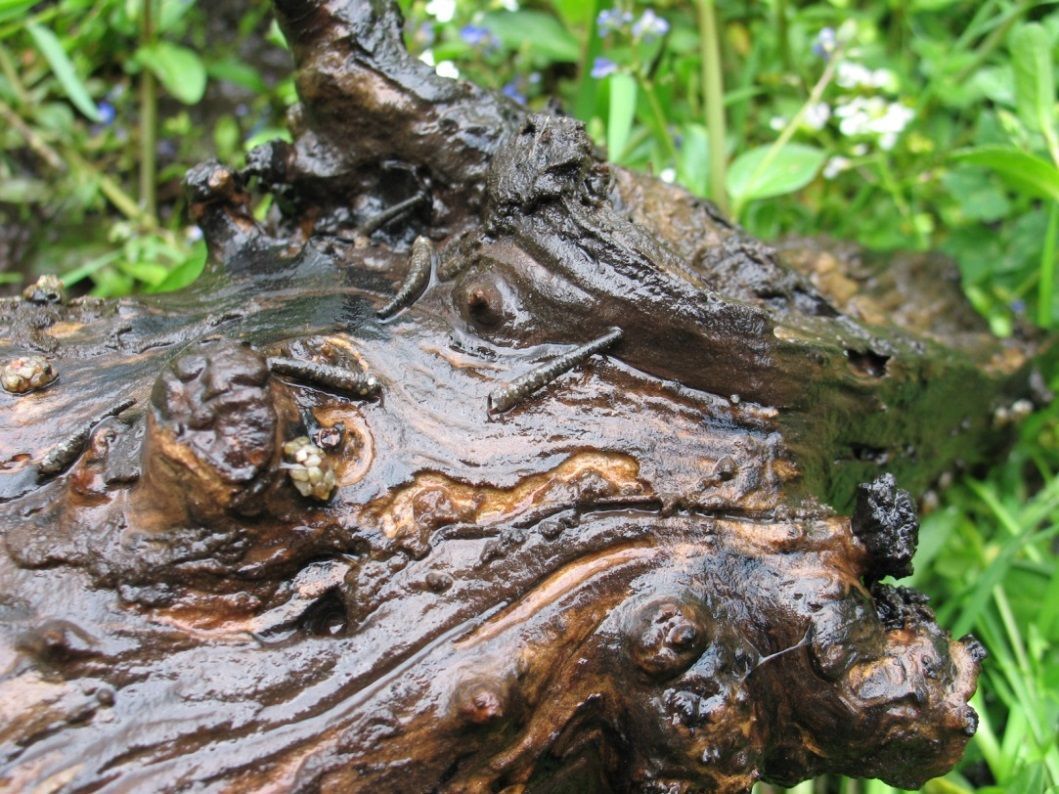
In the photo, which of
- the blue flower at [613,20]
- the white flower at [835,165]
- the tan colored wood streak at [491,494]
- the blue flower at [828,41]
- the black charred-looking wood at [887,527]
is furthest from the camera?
the white flower at [835,165]

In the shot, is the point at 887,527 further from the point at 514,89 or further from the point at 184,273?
the point at 514,89

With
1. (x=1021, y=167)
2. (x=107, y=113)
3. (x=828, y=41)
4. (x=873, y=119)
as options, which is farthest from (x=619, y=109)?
(x=107, y=113)

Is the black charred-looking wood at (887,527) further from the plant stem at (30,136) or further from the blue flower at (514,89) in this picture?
the plant stem at (30,136)

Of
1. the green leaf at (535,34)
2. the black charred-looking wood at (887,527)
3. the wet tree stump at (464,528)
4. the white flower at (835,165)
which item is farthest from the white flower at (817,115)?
the black charred-looking wood at (887,527)

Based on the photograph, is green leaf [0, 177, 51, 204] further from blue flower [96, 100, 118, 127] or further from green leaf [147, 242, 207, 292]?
green leaf [147, 242, 207, 292]

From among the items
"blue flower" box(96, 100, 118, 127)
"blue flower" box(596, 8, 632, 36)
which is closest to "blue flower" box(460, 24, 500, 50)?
"blue flower" box(596, 8, 632, 36)

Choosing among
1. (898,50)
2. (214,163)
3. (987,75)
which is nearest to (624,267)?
(214,163)
